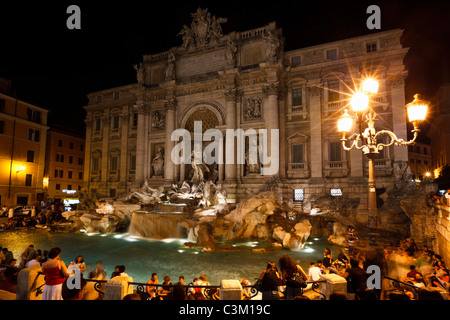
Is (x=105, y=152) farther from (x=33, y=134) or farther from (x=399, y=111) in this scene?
(x=399, y=111)

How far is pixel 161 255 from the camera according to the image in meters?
11.5

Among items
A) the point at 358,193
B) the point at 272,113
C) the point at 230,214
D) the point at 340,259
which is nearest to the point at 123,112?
the point at 272,113

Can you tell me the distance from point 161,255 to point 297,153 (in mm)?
14925

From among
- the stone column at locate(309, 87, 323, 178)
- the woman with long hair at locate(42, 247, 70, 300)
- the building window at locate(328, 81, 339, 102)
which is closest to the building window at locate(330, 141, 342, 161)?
the stone column at locate(309, 87, 323, 178)

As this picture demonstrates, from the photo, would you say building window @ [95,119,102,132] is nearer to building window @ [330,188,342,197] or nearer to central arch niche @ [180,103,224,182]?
central arch niche @ [180,103,224,182]

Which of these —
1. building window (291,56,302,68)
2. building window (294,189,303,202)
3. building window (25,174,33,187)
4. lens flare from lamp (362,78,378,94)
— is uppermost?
building window (291,56,302,68)

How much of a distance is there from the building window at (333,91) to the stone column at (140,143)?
19.2 metres

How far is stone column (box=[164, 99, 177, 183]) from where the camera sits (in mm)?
25125

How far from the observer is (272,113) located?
2152cm

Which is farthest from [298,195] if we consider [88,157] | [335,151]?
[88,157]

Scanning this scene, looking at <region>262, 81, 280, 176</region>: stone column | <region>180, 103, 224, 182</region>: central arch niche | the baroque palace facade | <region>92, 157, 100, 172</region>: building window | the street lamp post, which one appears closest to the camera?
the street lamp post

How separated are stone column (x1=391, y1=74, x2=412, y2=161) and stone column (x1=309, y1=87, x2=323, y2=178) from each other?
533 cm
